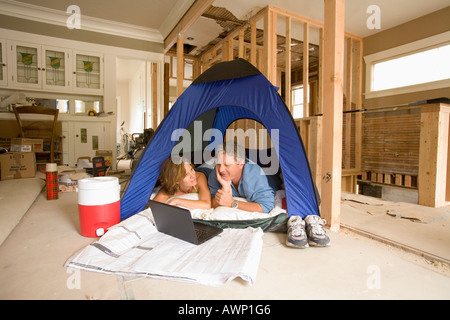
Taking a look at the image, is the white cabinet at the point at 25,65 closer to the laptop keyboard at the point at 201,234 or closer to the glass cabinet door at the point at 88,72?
the glass cabinet door at the point at 88,72

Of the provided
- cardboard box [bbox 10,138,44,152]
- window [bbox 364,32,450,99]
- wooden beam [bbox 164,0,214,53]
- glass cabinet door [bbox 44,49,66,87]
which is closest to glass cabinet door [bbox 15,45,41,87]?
glass cabinet door [bbox 44,49,66,87]

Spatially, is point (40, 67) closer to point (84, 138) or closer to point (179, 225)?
point (84, 138)

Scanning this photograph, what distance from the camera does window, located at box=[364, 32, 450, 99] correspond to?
3.49m

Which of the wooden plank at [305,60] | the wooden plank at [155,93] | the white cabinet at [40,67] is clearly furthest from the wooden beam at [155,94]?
the wooden plank at [305,60]

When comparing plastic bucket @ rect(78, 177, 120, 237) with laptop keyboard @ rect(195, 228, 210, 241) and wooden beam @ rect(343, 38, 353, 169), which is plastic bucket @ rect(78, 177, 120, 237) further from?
wooden beam @ rect(343, 38, 353, 169)

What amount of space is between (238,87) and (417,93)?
10.9ft

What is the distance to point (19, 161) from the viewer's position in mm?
2781

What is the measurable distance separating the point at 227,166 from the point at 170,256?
665 millimetres

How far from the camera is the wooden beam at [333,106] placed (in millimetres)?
1495

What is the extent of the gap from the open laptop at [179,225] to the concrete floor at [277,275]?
291 mm

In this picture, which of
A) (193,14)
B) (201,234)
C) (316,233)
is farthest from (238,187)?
(193,14)

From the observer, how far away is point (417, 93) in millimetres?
3688
